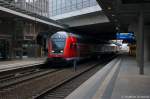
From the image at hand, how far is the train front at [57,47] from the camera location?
1193 inches

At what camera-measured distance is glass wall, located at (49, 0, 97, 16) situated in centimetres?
5364

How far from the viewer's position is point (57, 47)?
30594mm

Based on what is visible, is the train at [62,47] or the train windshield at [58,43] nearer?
the train at [62,47]

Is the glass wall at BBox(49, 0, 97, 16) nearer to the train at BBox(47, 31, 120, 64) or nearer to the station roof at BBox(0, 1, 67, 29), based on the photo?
the station roof at BBox(0, 1, 67, 29)

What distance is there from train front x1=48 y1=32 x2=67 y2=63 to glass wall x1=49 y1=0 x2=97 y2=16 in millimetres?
19544

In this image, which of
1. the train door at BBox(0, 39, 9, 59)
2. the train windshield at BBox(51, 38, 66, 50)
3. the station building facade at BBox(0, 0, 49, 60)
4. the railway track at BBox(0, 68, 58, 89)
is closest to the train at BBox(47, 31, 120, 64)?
the train windshield at BBox(51, 38, 66, 50)

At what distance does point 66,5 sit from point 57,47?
106 ft

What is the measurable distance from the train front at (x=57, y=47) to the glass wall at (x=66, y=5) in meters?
19.5

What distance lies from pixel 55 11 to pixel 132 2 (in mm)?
48062

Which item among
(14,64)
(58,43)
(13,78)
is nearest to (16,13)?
(58,43)

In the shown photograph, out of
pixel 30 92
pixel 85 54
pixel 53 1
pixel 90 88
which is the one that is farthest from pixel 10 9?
pixel 53 1

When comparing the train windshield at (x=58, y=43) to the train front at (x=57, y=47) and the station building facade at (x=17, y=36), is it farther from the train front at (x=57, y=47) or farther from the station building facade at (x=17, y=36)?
the station building facade at (x=17, y=36)

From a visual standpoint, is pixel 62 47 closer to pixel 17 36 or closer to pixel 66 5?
pixel 17 36

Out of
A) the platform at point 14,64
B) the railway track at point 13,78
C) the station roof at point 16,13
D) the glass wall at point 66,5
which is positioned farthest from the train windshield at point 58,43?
the glass wall at point 66,5
